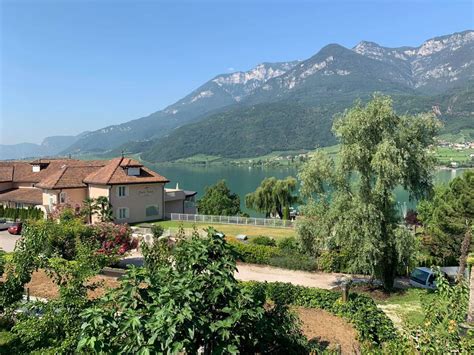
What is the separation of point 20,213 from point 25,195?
308 cm

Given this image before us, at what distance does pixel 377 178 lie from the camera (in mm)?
19906

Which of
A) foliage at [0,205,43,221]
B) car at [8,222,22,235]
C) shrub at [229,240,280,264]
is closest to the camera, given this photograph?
shrub at [229,240,280,264]

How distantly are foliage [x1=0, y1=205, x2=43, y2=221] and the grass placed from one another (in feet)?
112

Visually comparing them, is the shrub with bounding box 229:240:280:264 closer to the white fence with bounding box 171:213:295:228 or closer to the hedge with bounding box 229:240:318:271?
the hedge with bounding box 229:240:318:271

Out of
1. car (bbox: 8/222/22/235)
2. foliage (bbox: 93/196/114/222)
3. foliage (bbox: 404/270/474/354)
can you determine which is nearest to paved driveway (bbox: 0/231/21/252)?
car (bbox: 8/222/22/235)

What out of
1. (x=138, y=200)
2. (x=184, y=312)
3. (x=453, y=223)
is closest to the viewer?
(x=184, y=312)

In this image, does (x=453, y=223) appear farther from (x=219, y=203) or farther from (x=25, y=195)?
(x=25, y=195)

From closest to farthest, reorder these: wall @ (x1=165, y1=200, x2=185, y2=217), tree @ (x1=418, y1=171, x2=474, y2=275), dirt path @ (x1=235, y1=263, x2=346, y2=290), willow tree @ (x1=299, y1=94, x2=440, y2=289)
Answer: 1. willow tree @ (x1=299, y1=94, x2=440, y2=289)
2. dirt path @ (x1=235, y1=263, x2=346, y2=290)
3. tree @ (x1=418, y1=171, x2=474, y2=275)
4. wall @ (x1=165, y1=200, x2=185, y2=217)

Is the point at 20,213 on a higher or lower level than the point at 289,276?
higher

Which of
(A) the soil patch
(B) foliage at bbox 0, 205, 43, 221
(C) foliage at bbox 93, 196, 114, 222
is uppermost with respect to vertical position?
(C) foliage at bbox 93, 196, 114, 222

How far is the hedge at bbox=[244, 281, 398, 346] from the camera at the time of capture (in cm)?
1352

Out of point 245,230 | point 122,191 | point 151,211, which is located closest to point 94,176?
point 122,191

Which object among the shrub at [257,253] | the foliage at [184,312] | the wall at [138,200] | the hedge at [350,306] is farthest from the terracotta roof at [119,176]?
the foliage at [184,312]

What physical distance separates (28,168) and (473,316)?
164 ft
